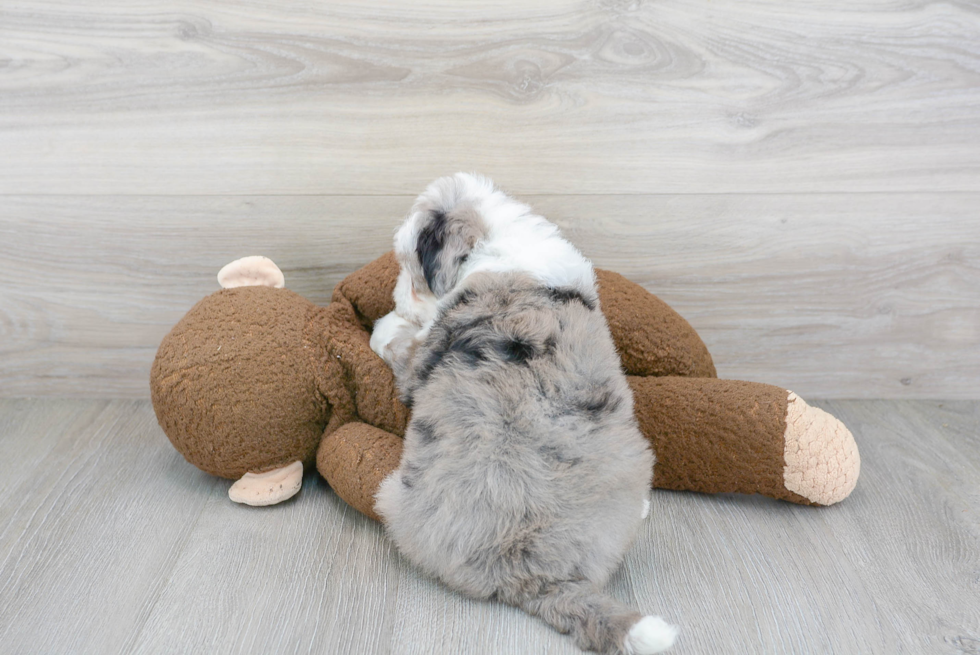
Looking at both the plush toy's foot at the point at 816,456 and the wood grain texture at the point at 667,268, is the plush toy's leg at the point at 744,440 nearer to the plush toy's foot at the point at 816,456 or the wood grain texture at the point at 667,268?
the plush toy's foot at the point at 816,456

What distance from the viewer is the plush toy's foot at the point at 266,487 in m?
1.44

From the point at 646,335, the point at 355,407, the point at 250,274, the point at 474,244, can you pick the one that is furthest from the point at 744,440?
the point at 250,274

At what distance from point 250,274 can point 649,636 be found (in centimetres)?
114

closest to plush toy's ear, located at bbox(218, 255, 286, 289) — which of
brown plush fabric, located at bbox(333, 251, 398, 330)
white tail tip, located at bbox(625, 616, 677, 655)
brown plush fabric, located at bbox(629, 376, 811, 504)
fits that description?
brown plush fabric, located at bbox(333, 251, 398, 330)

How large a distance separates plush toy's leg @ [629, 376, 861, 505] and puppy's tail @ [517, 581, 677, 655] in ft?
1.49

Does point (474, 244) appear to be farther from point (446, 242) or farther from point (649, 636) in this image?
point (649, 636)

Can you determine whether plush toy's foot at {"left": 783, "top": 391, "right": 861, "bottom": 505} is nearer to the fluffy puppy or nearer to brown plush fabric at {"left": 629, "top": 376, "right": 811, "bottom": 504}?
brown plush fabric at {"left": 629, "top": 376, "right": 811, "bottom": 504}

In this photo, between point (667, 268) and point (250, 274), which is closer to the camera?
point (250, 274)

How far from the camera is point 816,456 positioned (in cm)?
139

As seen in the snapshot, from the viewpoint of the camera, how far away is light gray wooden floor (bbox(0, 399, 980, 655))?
1123 mm

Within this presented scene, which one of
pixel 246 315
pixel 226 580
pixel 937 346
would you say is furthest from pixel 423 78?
pixel 937 346

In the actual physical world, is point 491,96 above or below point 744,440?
above

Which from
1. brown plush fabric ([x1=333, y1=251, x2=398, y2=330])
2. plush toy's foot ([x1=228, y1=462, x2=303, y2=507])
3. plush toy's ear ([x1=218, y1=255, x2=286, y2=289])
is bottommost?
plush toy's foot ([x1=228, y1=462, x2=303, y2=507])

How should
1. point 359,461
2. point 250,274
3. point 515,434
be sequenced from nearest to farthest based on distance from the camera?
1. point 515,434
2. point 359,461
3. point 250,274
